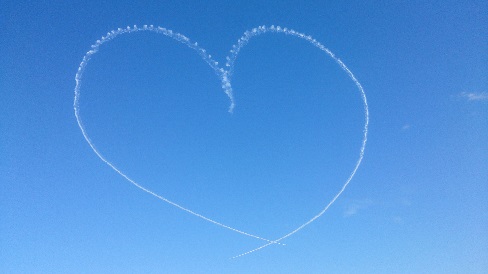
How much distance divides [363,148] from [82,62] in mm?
44754

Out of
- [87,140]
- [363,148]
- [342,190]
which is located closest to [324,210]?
[342,190]

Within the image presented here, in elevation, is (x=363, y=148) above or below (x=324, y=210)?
above

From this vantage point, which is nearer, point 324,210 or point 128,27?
point 128,27

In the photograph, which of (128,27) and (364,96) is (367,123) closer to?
(364,96)

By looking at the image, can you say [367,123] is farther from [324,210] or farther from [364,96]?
[324,210]

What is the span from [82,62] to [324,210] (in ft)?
143

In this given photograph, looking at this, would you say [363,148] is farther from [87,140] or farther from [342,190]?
[87,140]

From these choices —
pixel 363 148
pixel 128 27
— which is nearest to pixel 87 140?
pixel 128 27

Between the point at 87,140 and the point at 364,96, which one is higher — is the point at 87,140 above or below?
below

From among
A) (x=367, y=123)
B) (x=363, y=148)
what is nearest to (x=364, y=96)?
(x=367, y=123)

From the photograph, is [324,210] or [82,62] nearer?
[82,62]

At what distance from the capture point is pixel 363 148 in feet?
147

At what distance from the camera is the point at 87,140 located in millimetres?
43750

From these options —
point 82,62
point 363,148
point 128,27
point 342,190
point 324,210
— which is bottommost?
point 324,210
